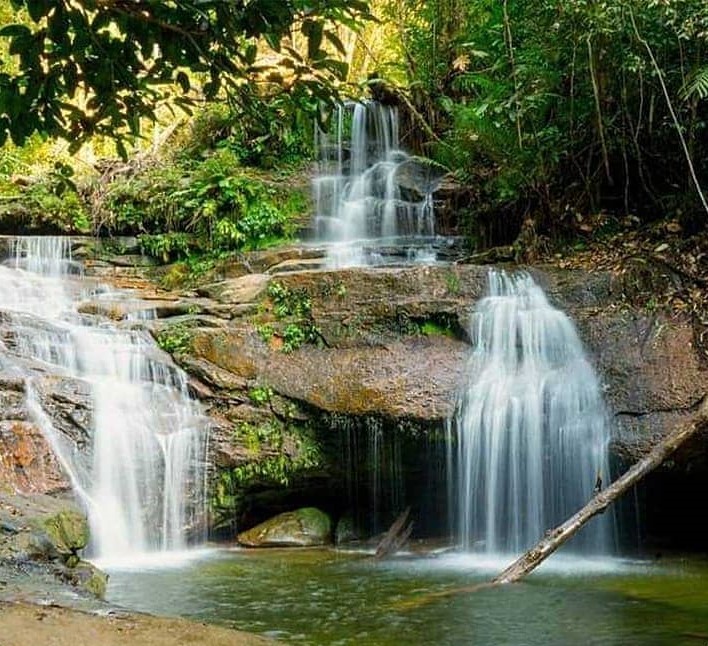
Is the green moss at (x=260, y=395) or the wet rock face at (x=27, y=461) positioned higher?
the green moss at (x=260, y=395)

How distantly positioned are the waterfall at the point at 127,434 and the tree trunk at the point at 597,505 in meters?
3.27

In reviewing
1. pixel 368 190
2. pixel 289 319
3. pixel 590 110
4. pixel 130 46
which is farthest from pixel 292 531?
pixel 368 190

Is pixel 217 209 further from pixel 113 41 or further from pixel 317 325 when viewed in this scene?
pixel 113 41

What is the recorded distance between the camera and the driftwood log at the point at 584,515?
18.2ft

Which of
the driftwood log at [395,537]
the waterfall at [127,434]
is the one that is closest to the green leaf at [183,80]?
the waterfall at [127,434]

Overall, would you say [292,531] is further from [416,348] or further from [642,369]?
[642,369]

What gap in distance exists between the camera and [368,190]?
13.6m

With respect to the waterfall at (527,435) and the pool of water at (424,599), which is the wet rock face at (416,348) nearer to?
the waterfall at (527,435)

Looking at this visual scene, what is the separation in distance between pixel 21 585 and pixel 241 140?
11.7 metres

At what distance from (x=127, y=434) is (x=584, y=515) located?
439cm

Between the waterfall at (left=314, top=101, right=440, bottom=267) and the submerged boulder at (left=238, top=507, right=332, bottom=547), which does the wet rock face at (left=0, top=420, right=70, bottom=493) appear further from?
the waterfall at (left=314, top=101, right=440, bottom=267)

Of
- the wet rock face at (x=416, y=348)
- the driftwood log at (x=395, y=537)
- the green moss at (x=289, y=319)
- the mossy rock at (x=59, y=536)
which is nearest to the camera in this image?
the mossy rock at (x=59, y=536)

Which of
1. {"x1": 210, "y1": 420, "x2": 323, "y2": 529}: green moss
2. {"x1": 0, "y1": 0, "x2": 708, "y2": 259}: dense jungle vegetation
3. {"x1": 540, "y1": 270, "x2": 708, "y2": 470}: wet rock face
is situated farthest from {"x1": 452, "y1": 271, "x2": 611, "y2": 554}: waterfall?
{"x1": 0, "y1": 0, "x2": 708, "y2": 259}: dense jungle vegetation

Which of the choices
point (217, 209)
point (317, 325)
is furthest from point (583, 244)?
point (217, 209)
